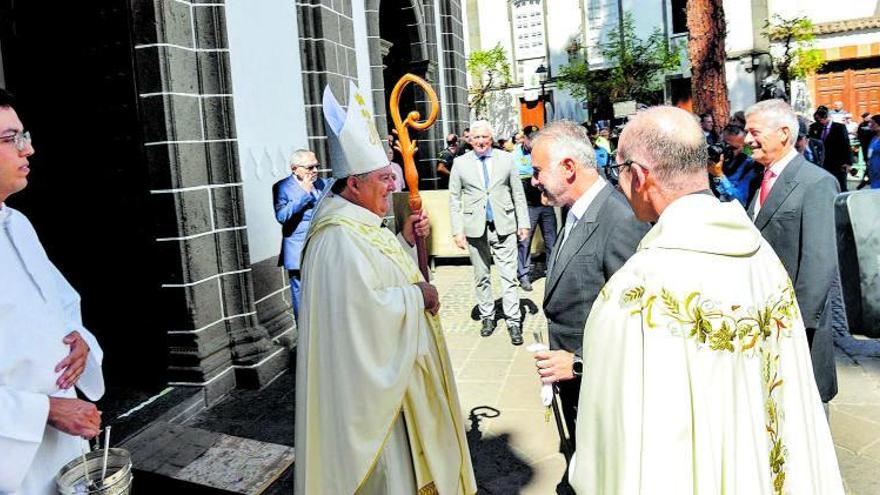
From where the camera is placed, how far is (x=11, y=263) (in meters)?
2.23

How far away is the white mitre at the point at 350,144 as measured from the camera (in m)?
2.80

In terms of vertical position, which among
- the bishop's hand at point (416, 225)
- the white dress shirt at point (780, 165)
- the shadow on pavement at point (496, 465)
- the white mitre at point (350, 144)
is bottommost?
the shadow on pavement at point (496, 465)

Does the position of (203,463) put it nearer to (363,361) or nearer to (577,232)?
(363,361)

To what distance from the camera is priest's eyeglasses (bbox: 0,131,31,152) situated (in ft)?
7.26

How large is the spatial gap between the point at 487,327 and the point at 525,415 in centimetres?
188

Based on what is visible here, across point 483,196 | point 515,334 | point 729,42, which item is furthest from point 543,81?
point 515,334

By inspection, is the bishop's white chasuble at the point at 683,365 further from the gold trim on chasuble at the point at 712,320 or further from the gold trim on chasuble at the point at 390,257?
the gold trim on chasuble at the point at 390,257

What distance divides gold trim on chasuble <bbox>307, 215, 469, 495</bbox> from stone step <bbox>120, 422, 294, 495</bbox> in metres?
0.66

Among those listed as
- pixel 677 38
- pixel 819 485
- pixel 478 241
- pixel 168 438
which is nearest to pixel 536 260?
pixel 478 241

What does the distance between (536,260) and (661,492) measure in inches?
313

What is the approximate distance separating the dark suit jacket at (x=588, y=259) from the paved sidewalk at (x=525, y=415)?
45.0 inches

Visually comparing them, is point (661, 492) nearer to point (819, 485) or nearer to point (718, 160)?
point (819, 485)

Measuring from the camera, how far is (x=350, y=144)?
2.80 meters

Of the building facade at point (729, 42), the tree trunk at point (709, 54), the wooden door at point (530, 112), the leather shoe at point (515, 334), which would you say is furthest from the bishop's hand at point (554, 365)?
the wooden door at point (530, 112)
